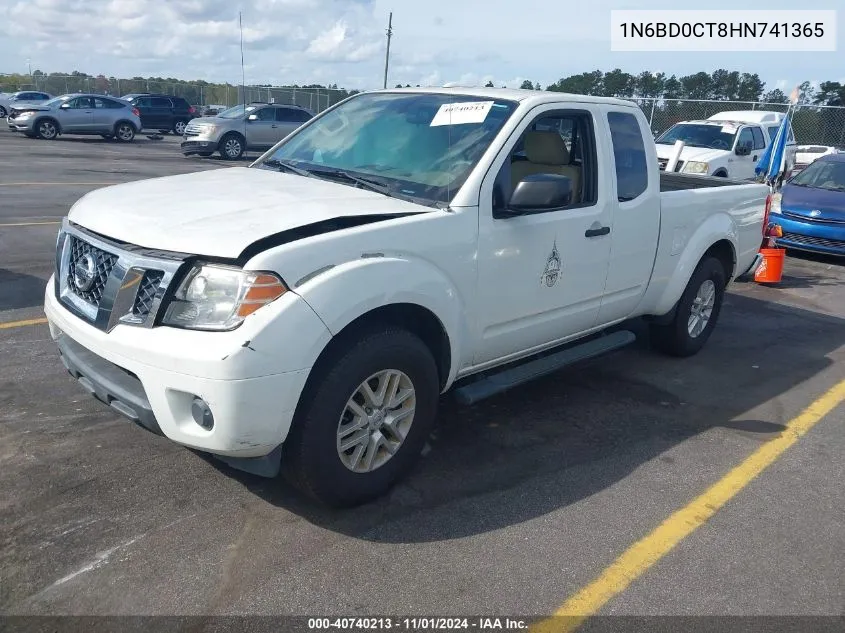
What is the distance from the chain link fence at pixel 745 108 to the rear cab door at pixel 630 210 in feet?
62.1

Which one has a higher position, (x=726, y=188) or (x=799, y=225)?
(x=726, y=188)

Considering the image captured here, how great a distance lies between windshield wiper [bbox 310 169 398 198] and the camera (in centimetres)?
390

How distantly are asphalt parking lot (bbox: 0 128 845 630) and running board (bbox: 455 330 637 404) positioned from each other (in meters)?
0.40

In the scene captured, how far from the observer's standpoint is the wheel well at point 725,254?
5980 millimetres

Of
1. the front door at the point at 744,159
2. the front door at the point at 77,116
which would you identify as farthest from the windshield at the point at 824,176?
the front door at the point at 77,116

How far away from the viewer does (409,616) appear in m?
2.82

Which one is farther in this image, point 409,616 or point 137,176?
point 137,176

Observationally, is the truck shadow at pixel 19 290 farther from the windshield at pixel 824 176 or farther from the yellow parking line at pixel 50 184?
the windshield at pixel 824 176

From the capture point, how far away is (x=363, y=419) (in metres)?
3.38

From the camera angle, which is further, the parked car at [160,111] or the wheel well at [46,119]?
the parked car at [160,111]

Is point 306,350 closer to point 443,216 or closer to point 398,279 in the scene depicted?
point 398,279

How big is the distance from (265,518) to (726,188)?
14.7ft

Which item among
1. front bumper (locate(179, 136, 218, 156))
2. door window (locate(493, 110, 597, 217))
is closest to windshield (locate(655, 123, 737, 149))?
door window (locate(493, 110, 597, 217))

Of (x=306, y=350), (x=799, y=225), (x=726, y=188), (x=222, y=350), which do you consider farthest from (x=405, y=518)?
(x=799, y=225)
